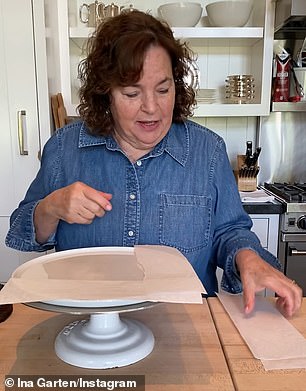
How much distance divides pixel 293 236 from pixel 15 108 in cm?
142

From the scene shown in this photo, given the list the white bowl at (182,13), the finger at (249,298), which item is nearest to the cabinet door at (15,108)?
the white bowl at (182,13)

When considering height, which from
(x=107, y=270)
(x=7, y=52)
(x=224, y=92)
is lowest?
(x=107, y=270)

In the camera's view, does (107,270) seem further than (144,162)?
No

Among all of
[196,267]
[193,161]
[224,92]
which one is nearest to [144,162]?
[193,161]

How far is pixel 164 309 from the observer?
36.5 inches

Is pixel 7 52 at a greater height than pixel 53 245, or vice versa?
pixel 7 52

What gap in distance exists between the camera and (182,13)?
2133mm

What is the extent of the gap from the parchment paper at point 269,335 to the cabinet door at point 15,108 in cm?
139

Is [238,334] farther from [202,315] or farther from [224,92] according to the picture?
[224,92]

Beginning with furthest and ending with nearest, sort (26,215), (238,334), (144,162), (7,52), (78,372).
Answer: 1. (7,52)
2. (144,162)
3. (26,215)
4. (238,334)
5. (78,372)

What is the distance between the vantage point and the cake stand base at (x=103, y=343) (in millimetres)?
704

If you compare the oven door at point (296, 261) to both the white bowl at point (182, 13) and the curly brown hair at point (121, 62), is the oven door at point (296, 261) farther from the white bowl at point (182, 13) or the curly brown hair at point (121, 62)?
the white bowl at point (182, 13)

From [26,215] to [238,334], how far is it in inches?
22.6

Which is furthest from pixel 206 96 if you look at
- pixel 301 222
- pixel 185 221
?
pixel 185 221
